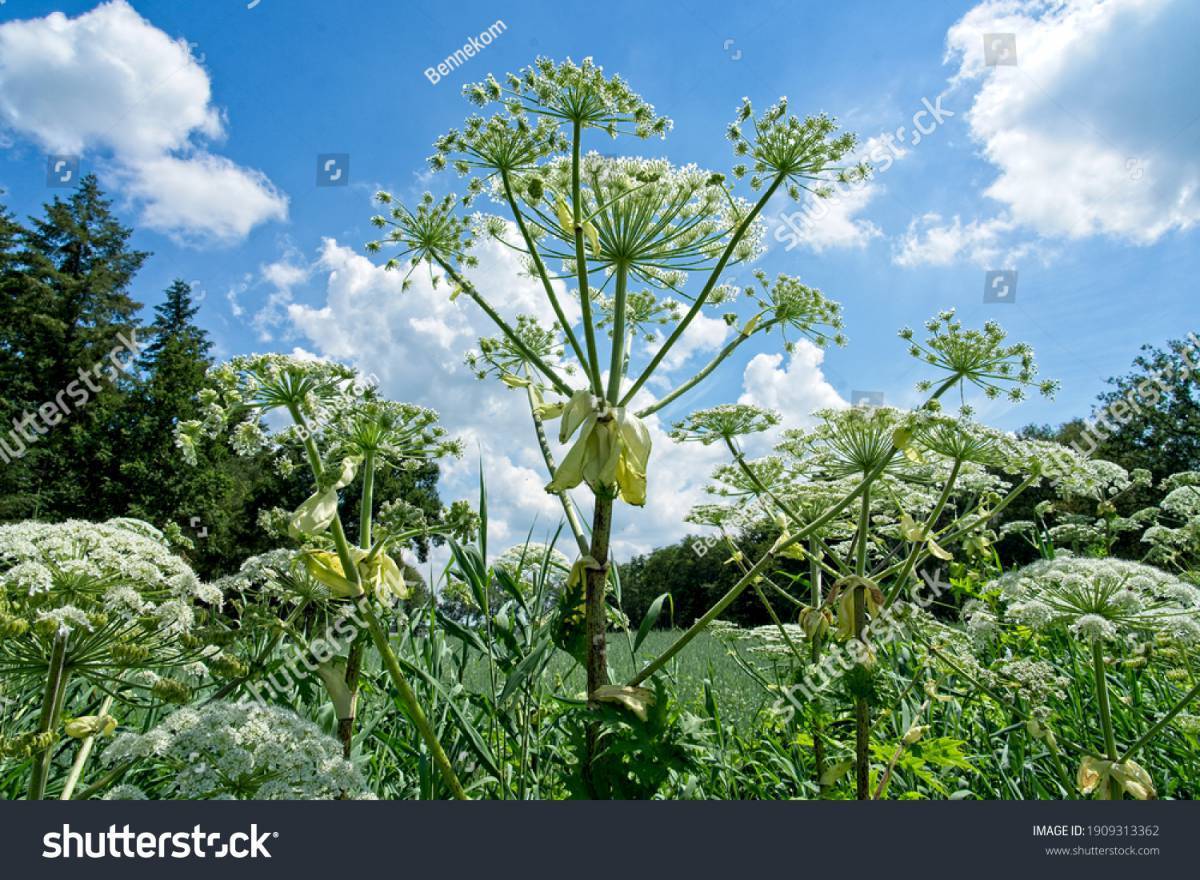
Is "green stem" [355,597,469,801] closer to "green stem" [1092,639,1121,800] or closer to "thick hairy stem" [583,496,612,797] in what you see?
"thick hairy stem" [583,496,612,797]

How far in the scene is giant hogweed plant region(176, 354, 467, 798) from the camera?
1765 millimetres

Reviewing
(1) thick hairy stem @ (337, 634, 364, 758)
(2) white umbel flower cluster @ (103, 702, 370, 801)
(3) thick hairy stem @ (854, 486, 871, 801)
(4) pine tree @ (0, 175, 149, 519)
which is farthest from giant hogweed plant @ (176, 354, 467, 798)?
(4) pine tree @ (0, 175, 149, 519)

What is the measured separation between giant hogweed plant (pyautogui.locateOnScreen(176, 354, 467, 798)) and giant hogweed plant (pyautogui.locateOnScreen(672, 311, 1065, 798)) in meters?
0.81

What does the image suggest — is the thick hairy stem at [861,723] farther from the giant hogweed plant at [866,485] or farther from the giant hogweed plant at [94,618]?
the giant hogweed plant at [94,618]

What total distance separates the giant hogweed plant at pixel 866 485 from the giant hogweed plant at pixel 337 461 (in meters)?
0.81

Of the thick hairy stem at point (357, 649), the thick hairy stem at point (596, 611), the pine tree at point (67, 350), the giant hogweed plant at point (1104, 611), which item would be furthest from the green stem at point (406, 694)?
the pine tree at point (67, 350)

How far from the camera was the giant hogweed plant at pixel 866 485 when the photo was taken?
2428mm

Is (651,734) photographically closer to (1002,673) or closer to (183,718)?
(183,718)

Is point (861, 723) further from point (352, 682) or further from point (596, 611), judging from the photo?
point (352, 682)

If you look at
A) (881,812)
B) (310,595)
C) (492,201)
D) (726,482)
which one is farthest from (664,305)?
(881,812)

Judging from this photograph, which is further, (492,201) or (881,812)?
(492,201)

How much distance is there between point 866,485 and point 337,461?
172 centimetres

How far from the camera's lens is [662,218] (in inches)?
101

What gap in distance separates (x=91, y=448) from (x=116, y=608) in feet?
123
